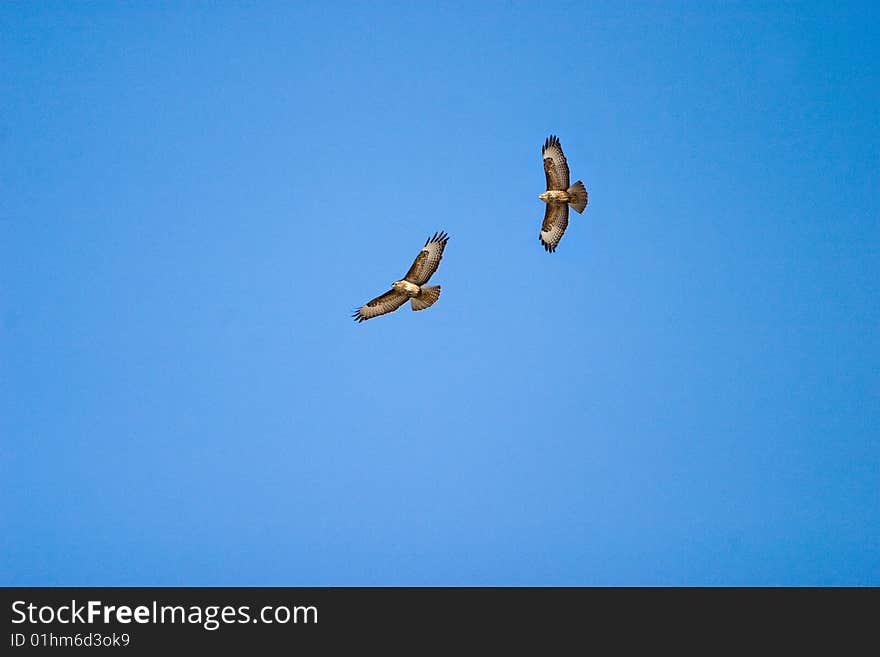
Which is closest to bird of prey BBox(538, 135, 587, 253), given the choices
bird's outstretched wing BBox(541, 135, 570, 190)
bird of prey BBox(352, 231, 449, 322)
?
bird's outstretched wing BBox(541, 135, 570, 190)

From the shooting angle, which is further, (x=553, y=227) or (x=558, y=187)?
(x=553, y=227)

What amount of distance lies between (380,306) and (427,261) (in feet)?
4.09

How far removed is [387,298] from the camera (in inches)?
1141

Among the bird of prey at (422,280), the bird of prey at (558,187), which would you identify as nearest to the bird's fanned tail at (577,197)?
the bird of prey at (558,187)

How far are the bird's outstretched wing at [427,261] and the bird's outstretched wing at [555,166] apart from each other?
2192 millimetres

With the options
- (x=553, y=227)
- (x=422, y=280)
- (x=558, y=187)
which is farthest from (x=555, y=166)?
(x=422, y=280)

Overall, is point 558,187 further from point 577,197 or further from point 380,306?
point 380,306

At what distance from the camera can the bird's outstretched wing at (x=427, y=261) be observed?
28.6 meters

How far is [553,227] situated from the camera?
2984 centimetres
